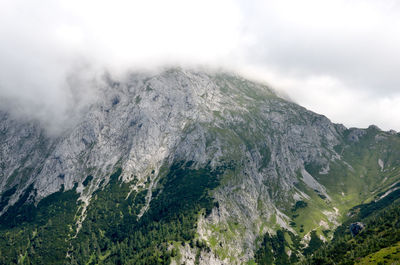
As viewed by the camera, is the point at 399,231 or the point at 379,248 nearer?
the point at 379,248

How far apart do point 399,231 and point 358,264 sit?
2077 inches

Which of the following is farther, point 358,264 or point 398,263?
point 358,264

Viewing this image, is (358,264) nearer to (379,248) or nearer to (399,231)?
(379,248)

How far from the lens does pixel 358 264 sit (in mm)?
169875

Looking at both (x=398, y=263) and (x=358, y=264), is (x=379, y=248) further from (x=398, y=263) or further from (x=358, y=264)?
(x=398, y=263)

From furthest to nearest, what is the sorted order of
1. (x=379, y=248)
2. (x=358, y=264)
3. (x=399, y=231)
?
(x=399, y=231) → (x=379, y=248) → (x=358, y=264)

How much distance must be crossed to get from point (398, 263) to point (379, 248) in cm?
3883

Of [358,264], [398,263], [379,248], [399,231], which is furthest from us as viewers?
[399,231]

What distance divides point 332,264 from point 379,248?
98.8 feet

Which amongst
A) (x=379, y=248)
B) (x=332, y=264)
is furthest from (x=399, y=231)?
(x=332, y=264)

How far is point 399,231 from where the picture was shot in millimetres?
199250

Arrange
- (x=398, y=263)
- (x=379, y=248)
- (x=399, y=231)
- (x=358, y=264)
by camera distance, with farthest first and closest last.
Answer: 1. (x=399, y=231)
2. (x=379, y=248)
3. (x=358, y=264)
4. (x=398, y=263)

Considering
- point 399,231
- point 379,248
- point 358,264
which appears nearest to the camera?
point 358,264

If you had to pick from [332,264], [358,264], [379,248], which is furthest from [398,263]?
[332,264]
